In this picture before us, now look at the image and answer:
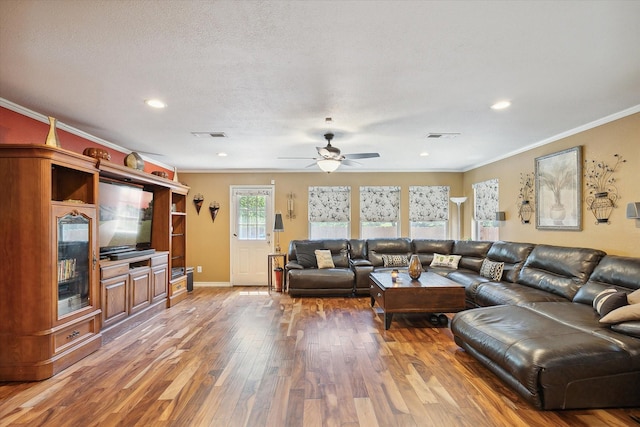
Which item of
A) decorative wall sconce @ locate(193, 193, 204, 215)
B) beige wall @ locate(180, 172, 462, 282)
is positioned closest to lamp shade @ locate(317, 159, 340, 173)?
beige wall @ locate(180, 172, 462, 282)

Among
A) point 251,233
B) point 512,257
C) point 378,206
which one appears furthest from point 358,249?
point 512,257

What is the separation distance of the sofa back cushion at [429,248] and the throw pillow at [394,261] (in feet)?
1.09

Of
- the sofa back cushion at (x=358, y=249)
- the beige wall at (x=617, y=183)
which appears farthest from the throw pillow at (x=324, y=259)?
the beige wall at (x=617, y=183)

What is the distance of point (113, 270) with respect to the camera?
3.79 meters

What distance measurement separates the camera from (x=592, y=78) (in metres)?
2.62

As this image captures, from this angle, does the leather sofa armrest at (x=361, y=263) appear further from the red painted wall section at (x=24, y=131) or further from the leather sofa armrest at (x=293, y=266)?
the red painted wall section at (x=24, y=131)

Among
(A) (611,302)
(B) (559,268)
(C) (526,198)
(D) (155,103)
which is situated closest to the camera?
(A) (611,302)

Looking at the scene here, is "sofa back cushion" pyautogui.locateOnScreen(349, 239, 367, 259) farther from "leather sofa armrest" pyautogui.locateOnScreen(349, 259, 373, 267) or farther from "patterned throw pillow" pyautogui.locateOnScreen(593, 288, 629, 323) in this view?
"patterned throw pillow" pyautogui.locateOnScreen(593, 288, 629, 323)

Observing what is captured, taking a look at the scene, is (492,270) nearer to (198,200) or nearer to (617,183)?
(617,183)

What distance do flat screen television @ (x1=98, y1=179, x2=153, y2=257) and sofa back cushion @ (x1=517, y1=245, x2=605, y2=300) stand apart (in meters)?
5.31

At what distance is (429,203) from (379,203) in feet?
3.68

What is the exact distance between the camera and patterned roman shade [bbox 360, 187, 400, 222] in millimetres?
7215

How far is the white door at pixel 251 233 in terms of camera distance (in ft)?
23.2

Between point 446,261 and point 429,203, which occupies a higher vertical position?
point 429,203
